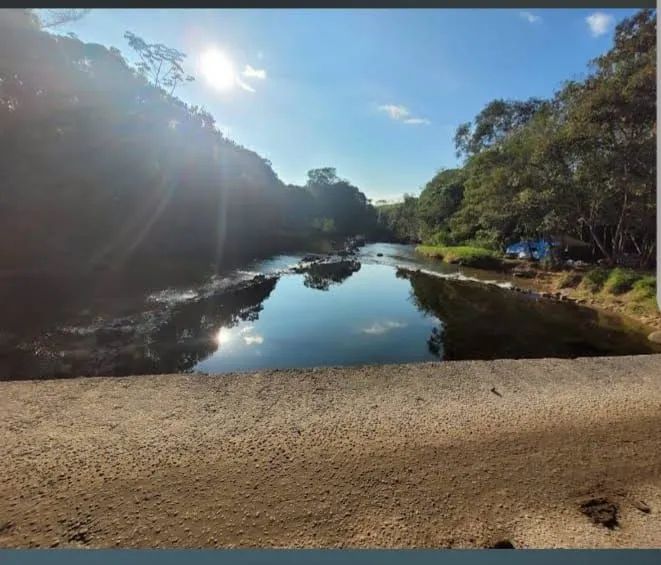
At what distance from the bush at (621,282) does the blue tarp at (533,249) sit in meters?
3.85

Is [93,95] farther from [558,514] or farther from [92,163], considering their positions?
[558,514]

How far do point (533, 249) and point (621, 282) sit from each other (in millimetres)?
5325

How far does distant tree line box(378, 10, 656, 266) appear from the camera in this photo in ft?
22.4

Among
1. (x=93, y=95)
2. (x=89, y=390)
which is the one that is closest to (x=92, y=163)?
(x=93, y=95)

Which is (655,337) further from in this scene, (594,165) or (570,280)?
(570,280)

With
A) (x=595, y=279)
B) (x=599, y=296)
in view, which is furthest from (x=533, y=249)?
(x=599, y=296)

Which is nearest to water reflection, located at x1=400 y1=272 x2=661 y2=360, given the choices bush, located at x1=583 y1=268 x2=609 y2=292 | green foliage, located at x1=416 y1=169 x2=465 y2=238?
bush, located at x1=583 y1=268 x2=609 y2=292

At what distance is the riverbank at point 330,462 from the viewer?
Result: 204cm

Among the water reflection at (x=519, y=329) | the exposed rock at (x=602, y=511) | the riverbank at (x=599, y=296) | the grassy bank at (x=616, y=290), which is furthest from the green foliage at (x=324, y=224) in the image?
the exposed rock at (x=602, y=511)

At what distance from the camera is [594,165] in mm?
8133

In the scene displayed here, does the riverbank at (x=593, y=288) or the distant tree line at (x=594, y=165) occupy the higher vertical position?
the distant tree line at (x=594, y=165)

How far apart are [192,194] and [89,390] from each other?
17130mm

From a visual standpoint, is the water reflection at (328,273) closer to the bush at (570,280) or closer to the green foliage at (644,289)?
the bush at (570,280)

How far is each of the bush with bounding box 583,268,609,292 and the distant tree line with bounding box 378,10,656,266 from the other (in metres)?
1.03
